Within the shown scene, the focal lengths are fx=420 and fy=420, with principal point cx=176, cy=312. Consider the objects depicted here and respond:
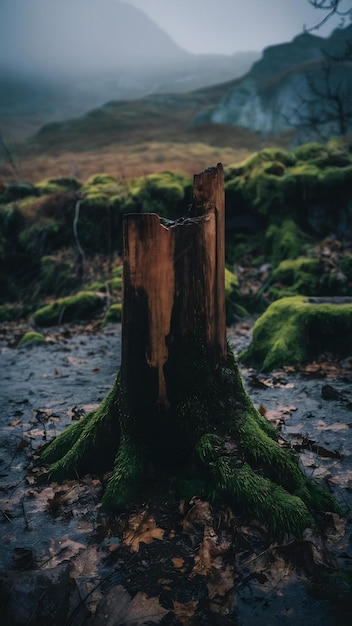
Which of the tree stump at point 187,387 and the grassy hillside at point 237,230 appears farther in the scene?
the grassy hillside at point 237,230

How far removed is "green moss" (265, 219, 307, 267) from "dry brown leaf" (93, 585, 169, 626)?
834 cm

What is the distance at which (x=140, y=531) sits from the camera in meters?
2.61

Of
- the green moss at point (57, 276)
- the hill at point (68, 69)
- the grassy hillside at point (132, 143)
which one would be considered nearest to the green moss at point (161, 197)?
the green moss at point (57, 276)

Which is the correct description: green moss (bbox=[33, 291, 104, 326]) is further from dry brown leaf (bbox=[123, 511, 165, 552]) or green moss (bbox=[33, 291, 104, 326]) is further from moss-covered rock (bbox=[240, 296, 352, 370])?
dry brown leaf (bbox=[123, 511, 165, 552])

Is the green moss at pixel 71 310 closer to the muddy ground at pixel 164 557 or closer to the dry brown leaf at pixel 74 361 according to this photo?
the dry brown leaf at pixel 74 361

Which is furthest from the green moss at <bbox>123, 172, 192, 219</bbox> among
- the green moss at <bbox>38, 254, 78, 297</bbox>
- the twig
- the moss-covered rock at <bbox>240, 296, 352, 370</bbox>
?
the moss-covered rock at <bbox>240, 296, 352, 370</bbox>

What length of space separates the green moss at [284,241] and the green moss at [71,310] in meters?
4.32

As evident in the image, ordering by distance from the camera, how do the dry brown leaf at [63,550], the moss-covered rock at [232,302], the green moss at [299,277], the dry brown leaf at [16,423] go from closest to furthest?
the dry brown leaf at [63,550], the dry brown leaf at [16,423], the green moss at [299,277], the moss-covered rock at [232,302]

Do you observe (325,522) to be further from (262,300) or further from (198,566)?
(262,300)

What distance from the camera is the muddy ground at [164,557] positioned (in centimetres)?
205

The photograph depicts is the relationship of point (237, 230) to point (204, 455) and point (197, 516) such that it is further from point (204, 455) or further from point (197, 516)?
point (197, 516)

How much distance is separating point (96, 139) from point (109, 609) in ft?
136

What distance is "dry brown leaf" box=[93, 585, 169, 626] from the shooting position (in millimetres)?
1994

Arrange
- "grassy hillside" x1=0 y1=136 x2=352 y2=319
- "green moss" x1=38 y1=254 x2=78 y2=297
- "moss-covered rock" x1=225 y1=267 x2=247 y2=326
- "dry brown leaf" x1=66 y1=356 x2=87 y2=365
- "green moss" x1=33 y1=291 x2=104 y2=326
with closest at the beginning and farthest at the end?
"dry brown leaf" x1=66 y1=356 x2=87 y2=365 < "moss-covered rock" x1=225 y1=267 x2=247 y2=326 < "grassy hillside" x1=0 y1=136 x2=352 y2=319 < "green moss" x1=33 y1=291 x2=104 y2=326 < "green moss" x1=38 y1=254 x2=78 y2=297
